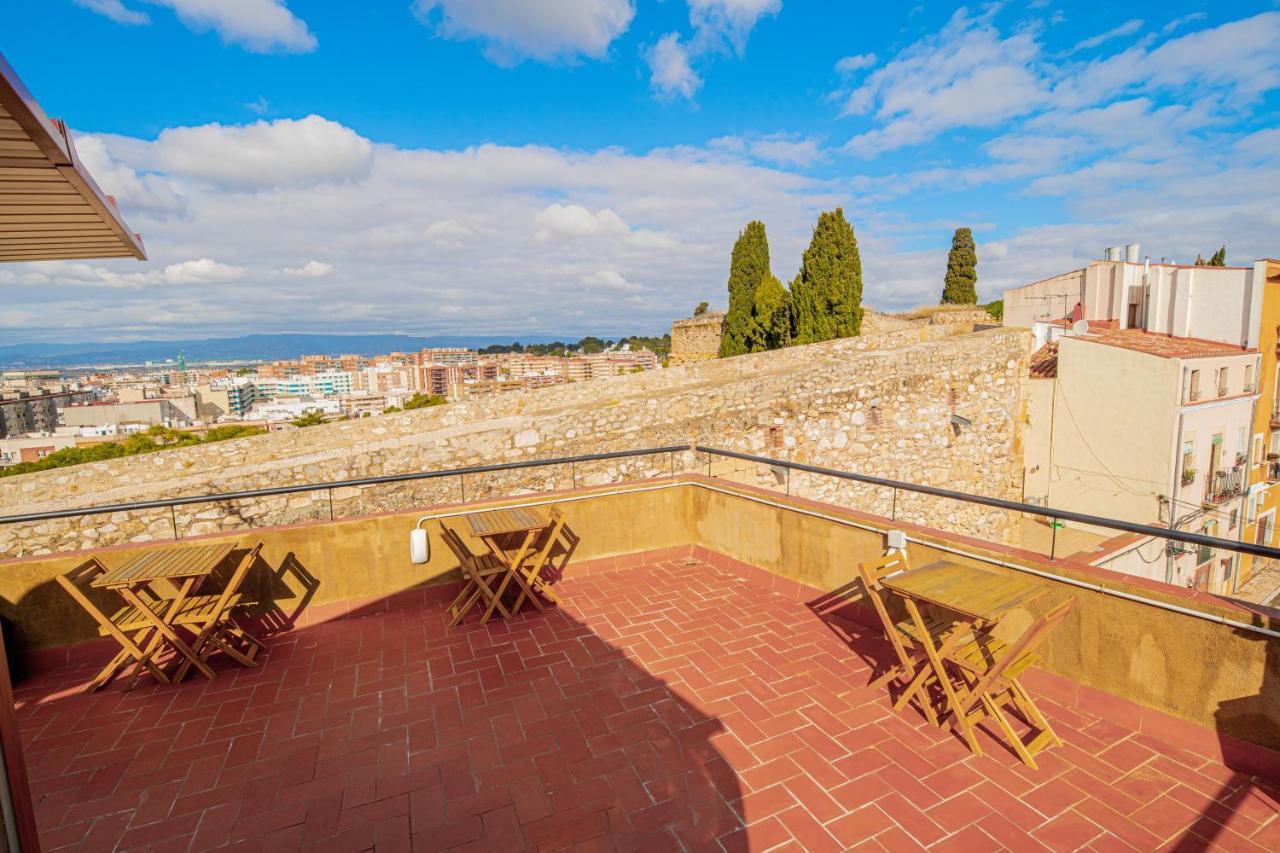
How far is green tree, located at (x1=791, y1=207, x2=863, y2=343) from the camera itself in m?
19.1

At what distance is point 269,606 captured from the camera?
4.66 m

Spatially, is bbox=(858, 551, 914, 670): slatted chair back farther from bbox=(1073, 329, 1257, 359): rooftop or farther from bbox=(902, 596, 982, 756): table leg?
bbox=(1073, 329, 1257, 359): rooftop

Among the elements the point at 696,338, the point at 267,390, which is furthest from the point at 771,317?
the point at 267,390

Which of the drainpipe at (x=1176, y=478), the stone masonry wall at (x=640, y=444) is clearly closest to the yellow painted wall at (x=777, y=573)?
the stone masonry wall at (x=640, y=444)

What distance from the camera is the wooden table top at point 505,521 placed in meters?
4.50

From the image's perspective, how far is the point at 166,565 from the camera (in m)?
3.88

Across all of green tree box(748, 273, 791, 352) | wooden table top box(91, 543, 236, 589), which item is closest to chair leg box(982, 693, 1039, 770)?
wooden table top box(91, 543, 236, 589)

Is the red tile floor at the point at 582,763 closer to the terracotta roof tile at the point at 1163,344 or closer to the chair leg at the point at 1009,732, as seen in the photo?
the chair leg at the point at 1009,732

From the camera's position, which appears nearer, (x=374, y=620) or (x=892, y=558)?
(x=892, y=558)

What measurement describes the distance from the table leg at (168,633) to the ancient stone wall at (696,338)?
22024mm

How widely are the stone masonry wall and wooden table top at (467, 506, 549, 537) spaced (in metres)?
3.19

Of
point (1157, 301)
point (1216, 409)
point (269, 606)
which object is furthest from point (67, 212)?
point (1157, 301)

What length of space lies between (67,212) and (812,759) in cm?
461

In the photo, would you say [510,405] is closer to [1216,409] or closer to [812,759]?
[812,759]
